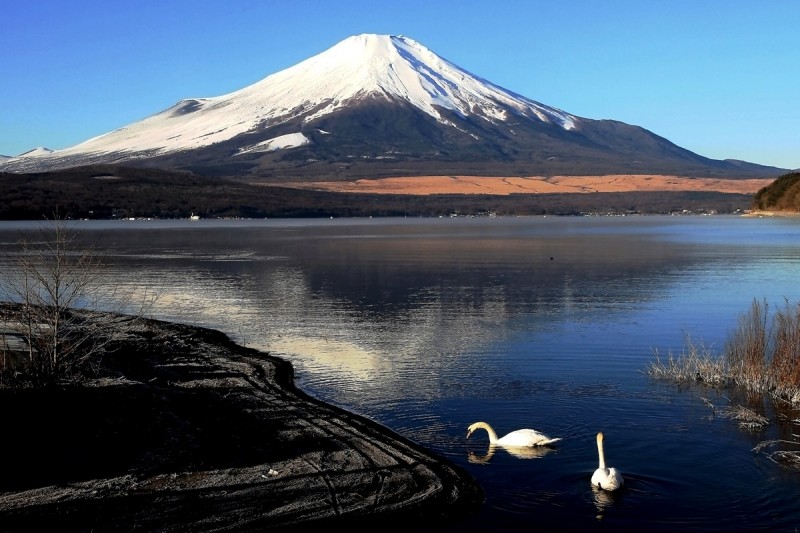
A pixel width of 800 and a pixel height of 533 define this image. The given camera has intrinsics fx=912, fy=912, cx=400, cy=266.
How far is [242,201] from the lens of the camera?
126 meters

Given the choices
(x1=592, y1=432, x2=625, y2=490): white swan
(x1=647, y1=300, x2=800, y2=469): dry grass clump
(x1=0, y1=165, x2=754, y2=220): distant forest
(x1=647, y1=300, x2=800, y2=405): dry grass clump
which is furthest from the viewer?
(x1=0, y1=165, x2=754, y2=220): distant forest

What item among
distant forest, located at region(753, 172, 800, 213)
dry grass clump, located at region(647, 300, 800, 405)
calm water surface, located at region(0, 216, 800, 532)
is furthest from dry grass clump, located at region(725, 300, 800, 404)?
distant forest, located at region(753, 172, 800, 213)

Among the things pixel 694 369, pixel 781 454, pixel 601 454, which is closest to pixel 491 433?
pixel 601 454

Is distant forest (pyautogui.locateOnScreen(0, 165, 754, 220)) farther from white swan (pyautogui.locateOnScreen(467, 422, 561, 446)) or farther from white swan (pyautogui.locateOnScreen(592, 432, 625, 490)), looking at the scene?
white swan (pyautogui.locateOnScreen(592, 432, 625, 490))

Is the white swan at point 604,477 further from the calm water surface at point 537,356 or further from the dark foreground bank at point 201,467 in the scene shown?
the dark foreground bank at point 201,467

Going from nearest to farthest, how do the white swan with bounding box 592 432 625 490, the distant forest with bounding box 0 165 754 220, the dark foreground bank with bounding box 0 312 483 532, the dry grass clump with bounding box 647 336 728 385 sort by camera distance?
the dark foreground bank with bounding box 0 312 483 532 → the white swan with bounding box 592 432 625 490 → the dry grass clump with bounding box 647 336 728 385 → the distant forest with bounding box 0 165 754 220

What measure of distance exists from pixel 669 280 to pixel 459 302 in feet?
31.8

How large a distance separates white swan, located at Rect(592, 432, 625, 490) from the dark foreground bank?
1255mm

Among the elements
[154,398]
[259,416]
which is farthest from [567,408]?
[154,398]

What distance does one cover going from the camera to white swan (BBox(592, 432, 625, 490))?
30.9 ft

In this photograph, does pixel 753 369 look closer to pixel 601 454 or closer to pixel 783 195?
pixel 601 454

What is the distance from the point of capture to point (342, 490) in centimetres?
899

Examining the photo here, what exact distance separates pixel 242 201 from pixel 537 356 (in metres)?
112

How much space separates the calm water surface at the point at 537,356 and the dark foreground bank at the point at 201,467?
0.73 meters
